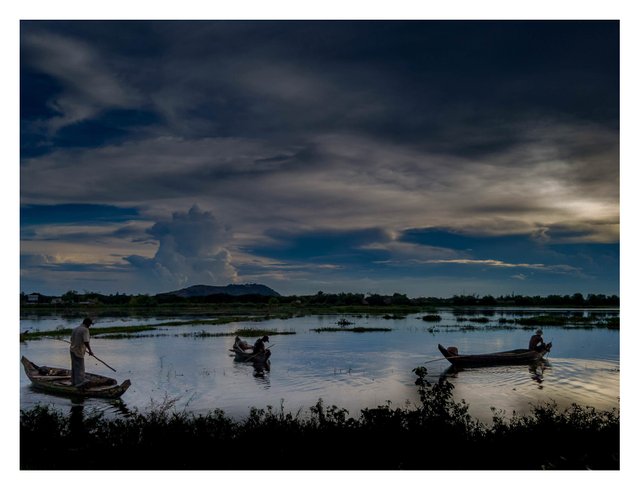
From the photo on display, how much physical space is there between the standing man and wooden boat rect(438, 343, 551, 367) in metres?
15.7

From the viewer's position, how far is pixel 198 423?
32.8ft

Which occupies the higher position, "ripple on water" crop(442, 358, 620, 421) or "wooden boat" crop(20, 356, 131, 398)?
"wooden boat" crop(20, 356, 131, 398)

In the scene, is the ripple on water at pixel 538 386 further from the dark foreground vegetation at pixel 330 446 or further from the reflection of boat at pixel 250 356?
the reflection of boat at pixel 250 356

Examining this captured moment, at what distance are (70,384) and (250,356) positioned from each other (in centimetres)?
960

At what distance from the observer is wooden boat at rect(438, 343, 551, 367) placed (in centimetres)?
2530

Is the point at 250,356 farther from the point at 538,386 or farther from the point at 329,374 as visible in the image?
the point at 538,386

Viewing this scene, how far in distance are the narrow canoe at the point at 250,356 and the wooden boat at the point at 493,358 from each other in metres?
8.28

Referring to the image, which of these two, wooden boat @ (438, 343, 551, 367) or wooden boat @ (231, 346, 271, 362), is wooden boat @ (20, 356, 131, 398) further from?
wooden boat @ (438, 343, 551, 367)

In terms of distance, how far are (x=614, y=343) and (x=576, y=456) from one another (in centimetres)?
3104

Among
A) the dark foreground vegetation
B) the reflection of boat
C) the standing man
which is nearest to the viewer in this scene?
the dark foreground vegetation

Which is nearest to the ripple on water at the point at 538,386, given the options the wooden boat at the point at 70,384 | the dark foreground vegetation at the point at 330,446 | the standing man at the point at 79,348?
the dark foreground vegetation at the point at 330,446

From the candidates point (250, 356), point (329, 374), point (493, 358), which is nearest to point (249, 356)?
point (250, 356)

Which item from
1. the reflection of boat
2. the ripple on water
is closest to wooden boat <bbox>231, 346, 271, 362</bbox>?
the reflection of boat
